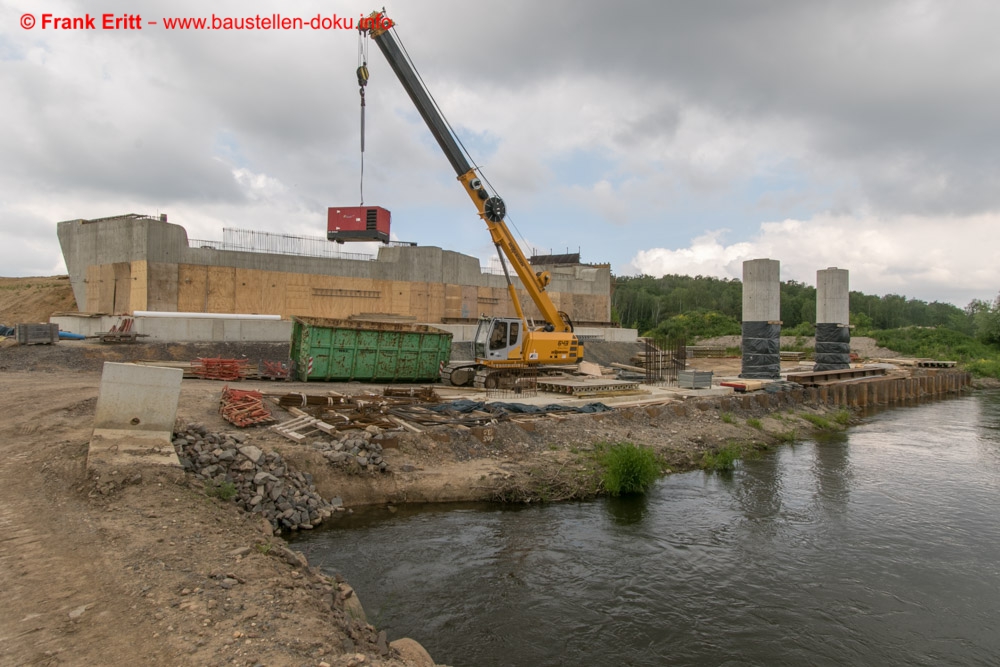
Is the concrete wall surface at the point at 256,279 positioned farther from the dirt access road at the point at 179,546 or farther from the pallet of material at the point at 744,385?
the pallet of material at the point at 744,385

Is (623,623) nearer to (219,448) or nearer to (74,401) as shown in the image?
(219,448)

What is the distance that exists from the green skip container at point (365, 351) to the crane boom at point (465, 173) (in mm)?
3676

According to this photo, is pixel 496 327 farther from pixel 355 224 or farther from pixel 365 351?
pixel 355 224

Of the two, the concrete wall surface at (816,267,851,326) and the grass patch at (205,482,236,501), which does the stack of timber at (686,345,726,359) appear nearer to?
the concrete wall surface at (816,267,851,326)

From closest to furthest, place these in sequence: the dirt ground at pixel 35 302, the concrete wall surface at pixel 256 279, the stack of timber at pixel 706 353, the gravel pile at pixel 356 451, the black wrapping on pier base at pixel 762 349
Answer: the gravel pile at pixel 356 451 → the black wrapping on pier base at pixel 762 349 → the concrete wall surface at pixel 256 279 → the dirt ground at pixel 35 302 → the stack of timber at pixel 706 353

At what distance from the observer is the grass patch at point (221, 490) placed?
27.7 feet

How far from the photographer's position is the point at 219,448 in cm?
987

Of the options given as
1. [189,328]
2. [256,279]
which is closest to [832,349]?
[189,328]

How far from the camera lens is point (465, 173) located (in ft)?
63.6

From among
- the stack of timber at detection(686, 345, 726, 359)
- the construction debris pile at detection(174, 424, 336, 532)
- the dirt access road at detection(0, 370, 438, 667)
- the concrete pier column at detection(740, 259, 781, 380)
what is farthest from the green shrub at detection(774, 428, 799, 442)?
the stack of timber at detection(686, 345, 726, 359)

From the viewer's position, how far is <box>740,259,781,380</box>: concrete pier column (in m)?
23.5

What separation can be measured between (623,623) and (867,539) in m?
5.60

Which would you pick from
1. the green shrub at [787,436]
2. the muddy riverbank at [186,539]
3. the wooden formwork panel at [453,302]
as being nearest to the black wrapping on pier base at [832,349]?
the green shrub at [787,436]

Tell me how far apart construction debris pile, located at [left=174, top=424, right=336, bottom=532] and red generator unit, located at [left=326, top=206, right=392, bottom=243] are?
27.6 m
